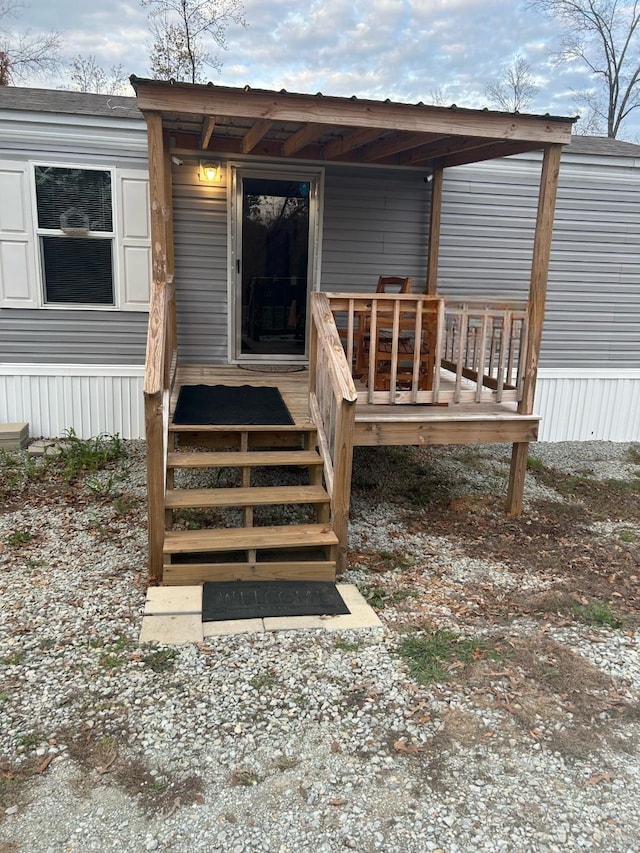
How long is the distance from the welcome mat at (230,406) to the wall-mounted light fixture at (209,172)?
2.12 m

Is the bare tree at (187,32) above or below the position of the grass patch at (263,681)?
above

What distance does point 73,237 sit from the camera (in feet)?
20.7

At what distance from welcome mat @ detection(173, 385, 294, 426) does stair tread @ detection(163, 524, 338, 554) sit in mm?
905

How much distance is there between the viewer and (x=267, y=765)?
244 centimetres

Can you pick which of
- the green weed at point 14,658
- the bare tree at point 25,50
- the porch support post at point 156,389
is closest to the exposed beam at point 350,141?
the porch support post at point 156,389

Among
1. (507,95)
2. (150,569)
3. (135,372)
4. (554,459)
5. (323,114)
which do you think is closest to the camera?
(150,569)

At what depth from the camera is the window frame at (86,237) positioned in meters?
6.15

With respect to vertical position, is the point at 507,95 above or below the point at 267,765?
above

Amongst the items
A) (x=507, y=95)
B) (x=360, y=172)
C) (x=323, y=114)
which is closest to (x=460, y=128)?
(x=323, y=114)

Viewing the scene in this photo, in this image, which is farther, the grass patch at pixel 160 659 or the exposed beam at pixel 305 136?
the exposed beam at pixel 305 136

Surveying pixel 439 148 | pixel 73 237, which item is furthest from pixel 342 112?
Answer: pixel 73 237

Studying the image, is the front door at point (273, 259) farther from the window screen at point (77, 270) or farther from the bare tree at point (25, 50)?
the bare tree at point (25, 50)

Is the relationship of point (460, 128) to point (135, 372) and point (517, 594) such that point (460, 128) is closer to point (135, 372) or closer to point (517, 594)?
point (517, 594)

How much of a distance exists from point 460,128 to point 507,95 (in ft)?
72.2
